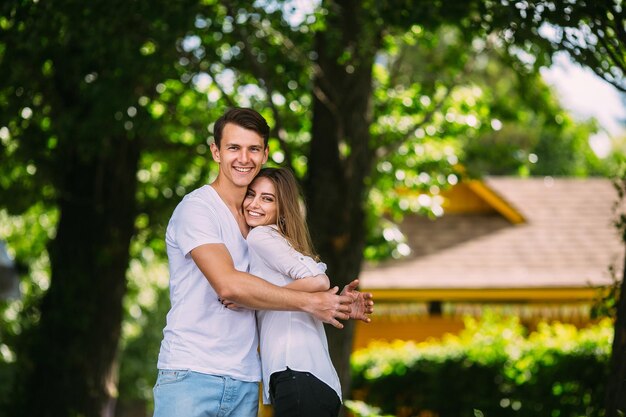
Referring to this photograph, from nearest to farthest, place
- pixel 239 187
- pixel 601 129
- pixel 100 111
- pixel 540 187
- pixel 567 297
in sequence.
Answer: pixel 239 187 → pixel 100 111 → pixel 601 129 → pixel 567 297 → pixel 540 187

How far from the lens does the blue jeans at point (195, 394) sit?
4.50 metres

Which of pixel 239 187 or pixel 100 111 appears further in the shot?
pixel 100 111

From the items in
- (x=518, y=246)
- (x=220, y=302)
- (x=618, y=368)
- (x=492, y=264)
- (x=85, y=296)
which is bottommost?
(x=492, y=264)

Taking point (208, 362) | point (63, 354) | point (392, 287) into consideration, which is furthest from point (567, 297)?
point (208, 362)

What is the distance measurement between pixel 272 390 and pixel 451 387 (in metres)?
9.56

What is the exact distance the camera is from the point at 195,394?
449 centimetres

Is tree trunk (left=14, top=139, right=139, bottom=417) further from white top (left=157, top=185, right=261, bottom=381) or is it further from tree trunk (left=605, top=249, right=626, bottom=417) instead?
white top (left=157, top=185, right=261, bottom=381)

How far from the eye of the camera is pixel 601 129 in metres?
15.9

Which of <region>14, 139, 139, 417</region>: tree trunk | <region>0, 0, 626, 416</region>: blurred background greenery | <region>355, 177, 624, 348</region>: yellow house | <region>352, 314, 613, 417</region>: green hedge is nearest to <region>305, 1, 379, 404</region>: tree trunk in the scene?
<region>0, 0, 626, 416</region>: blurred background greenery

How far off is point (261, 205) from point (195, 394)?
0.87 m

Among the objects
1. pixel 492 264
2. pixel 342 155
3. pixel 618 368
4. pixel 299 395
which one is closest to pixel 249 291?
pixel 299 395

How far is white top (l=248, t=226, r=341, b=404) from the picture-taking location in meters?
4.56

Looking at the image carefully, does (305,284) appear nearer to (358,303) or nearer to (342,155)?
(358,303)

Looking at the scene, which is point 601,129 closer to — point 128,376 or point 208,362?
point 208,362
